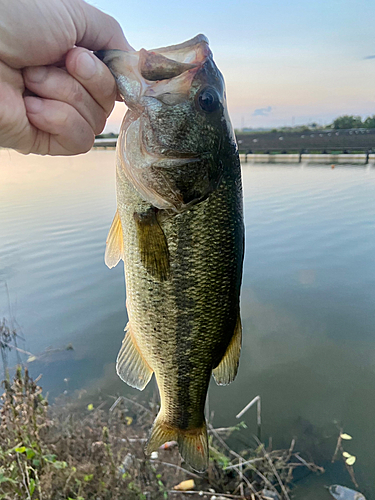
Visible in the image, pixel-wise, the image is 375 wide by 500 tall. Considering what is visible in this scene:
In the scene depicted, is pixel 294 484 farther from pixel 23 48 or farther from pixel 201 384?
pixel 23 48

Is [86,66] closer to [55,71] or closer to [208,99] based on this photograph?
[55,71]

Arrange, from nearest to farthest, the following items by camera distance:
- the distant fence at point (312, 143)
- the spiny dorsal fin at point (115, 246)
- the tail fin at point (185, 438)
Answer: the spiny dorsal fin at point (115, 246), the tail fin at point (185, 438), the distant fence at point (312, 143)

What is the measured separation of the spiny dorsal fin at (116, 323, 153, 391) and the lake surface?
2.35m

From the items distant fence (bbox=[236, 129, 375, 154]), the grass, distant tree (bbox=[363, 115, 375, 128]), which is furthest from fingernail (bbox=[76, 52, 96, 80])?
distant tree (bbox=[363, 115, 375, 128])

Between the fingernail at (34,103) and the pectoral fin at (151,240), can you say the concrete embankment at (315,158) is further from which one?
the fingernail at (34,103)

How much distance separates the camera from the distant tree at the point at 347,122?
62125 millimetres

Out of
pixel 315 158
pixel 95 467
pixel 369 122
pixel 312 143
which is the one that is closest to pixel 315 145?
pixel 312 143

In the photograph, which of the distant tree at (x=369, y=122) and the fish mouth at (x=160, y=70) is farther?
the distant tree at (x=369, y=122)

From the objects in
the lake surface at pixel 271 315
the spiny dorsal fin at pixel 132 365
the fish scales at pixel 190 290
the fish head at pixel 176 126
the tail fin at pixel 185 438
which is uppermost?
the fish head at pixel 176 126

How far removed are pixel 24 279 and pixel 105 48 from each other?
883 centimetres

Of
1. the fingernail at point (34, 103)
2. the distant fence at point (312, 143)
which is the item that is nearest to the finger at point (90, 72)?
the fingernail at point (34, 103)

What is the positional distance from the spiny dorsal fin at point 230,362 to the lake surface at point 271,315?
8.88ft

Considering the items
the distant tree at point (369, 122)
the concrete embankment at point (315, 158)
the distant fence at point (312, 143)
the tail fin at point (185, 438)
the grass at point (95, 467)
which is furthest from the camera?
the distant tree at point (369, 122)

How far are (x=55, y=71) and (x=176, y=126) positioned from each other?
573mm
